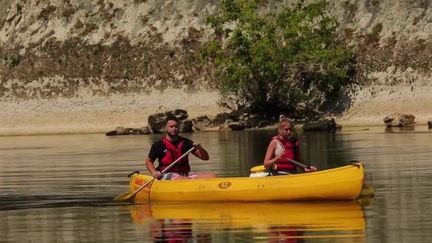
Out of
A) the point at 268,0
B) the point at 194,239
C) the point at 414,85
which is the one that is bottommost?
the point at 194,239

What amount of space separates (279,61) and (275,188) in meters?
49.4

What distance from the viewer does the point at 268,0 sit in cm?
8519

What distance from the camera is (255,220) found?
23500mm

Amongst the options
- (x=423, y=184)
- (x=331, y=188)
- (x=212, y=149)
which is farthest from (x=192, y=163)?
(x=331, y=188)

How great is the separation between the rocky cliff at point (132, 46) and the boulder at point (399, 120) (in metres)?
6.35

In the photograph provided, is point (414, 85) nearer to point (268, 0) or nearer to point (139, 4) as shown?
point (268, 0)

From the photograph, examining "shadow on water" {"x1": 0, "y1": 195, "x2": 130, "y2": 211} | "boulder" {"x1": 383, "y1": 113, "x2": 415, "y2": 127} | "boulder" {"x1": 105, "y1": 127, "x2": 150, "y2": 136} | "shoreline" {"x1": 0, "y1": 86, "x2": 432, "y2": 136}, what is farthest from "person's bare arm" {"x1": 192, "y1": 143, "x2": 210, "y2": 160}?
"boulder" {"x1": 105, "y1": 127, "x2": 150, "y2": 136}

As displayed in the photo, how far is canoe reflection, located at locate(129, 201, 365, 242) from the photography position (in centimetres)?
2092

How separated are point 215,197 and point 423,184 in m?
5.77

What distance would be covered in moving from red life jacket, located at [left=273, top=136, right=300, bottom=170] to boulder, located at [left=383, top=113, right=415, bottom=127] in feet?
141

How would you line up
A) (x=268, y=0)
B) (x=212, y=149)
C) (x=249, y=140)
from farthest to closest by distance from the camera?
(x=268, y=0) < (x=249, y=140) < (x=212, y=149)

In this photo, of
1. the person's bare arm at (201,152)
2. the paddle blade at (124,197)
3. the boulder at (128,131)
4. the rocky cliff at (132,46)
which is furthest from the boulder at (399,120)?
the person's bare arm at (201,152)

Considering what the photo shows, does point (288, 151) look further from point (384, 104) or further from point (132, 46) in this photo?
point (132, 46)

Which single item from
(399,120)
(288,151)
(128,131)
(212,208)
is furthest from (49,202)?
(128,131)
